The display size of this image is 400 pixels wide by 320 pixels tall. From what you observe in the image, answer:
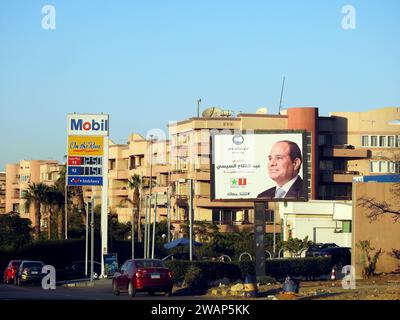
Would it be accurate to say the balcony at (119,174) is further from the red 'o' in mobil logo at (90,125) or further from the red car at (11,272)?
the red car at (11,272)

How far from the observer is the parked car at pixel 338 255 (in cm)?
5670

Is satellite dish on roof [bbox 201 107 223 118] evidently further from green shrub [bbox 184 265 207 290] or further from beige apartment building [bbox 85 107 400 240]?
green shrub [bbox 184 265 207 290]

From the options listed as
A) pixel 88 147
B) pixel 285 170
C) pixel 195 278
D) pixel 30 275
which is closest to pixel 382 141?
pixel 88 147

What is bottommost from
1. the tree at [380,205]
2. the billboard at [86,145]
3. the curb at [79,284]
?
the curb at [79,284]

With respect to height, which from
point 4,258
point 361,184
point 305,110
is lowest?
point 4,258

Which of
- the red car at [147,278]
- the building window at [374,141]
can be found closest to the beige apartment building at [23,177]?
the building window at [374,141]

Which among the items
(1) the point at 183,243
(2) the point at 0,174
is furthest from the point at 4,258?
(2) the point at 0,174

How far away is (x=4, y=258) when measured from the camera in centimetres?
7656

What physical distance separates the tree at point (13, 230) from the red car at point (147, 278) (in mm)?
46395

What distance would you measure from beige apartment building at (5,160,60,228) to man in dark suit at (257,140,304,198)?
8839 centimetres

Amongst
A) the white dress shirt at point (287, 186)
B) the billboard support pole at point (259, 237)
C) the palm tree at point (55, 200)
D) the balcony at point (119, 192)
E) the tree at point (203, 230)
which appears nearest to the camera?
the billboard support pole at point (259, 237)

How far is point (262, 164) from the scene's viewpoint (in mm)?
49625
